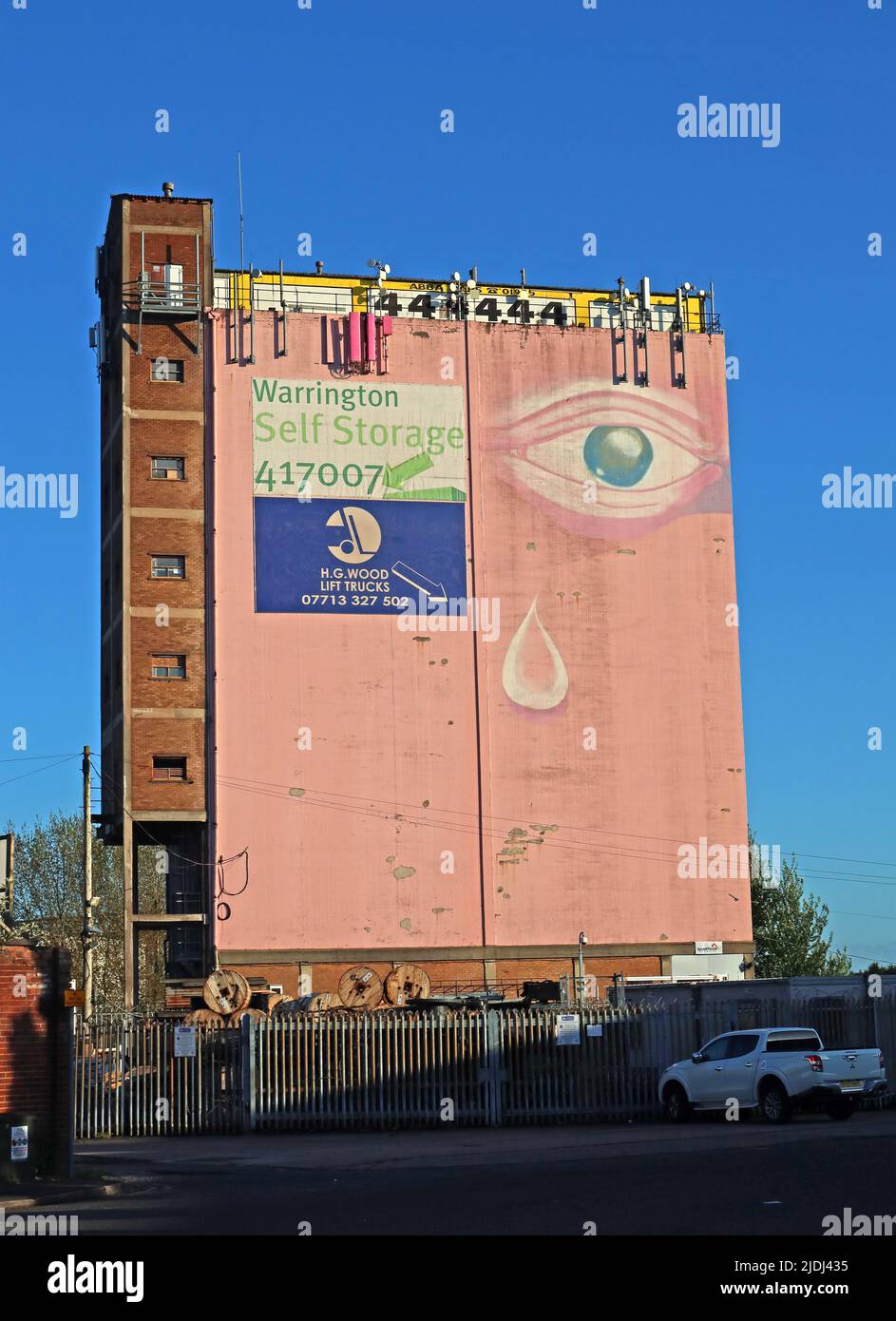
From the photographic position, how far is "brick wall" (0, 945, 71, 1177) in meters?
23.1

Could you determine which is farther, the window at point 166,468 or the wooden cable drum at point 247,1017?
the window at point 166,468

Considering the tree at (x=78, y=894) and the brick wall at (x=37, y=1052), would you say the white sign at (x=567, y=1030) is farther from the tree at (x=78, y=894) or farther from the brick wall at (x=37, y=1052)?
the tree at (x=78, y=894)

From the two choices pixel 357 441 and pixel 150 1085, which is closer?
pixel 150 1085

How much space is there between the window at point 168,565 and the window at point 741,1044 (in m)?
37.6

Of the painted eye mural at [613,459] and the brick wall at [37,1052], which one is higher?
the painted eye mural at [613,459]

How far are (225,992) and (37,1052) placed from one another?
21.8 m

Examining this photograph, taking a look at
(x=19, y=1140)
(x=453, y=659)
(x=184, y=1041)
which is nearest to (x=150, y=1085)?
(x=184, y=1041)

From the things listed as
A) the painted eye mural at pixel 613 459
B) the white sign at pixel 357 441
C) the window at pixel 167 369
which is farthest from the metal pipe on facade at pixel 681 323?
the window at pixel 167 369

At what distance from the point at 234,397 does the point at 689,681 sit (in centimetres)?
2124

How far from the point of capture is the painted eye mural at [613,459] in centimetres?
6694

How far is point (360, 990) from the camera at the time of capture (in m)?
45.2

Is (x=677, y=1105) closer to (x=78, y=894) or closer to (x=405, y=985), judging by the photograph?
(x=405, y=985)

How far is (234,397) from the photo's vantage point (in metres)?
65.0
